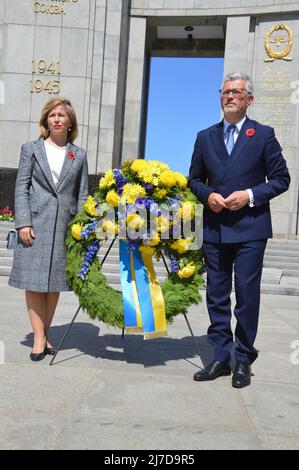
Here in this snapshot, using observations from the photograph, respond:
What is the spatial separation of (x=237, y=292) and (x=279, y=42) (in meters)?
15.0

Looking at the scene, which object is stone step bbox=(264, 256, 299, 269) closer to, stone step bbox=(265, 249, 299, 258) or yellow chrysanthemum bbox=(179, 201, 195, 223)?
stone step bbox=(265, 249, 299, 258)

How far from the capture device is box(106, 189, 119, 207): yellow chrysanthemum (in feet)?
12.8

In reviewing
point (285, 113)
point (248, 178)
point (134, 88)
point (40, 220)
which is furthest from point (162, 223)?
point (134, 88)

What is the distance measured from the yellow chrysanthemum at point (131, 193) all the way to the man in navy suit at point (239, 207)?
471 millimetres

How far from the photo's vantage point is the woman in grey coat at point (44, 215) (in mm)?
4051

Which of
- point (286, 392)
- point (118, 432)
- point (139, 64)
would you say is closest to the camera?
point (118, 432)

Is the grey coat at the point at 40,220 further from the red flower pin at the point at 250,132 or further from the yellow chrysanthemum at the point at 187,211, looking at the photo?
the red flower pin at the point at 250,132

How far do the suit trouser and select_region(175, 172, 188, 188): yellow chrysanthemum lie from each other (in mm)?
515

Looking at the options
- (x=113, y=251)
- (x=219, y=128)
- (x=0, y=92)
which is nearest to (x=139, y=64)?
(x=0, y=92)

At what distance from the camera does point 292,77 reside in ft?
53.5

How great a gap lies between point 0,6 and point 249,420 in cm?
1761

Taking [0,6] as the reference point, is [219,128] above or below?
below

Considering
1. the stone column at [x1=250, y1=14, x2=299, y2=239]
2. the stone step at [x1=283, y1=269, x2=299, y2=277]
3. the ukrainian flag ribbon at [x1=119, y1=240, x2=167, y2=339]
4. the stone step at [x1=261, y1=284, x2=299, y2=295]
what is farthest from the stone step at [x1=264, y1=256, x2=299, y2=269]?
the ukrainian flag ribbon at [x1=119, y1=240, x2=167, y2=339]
